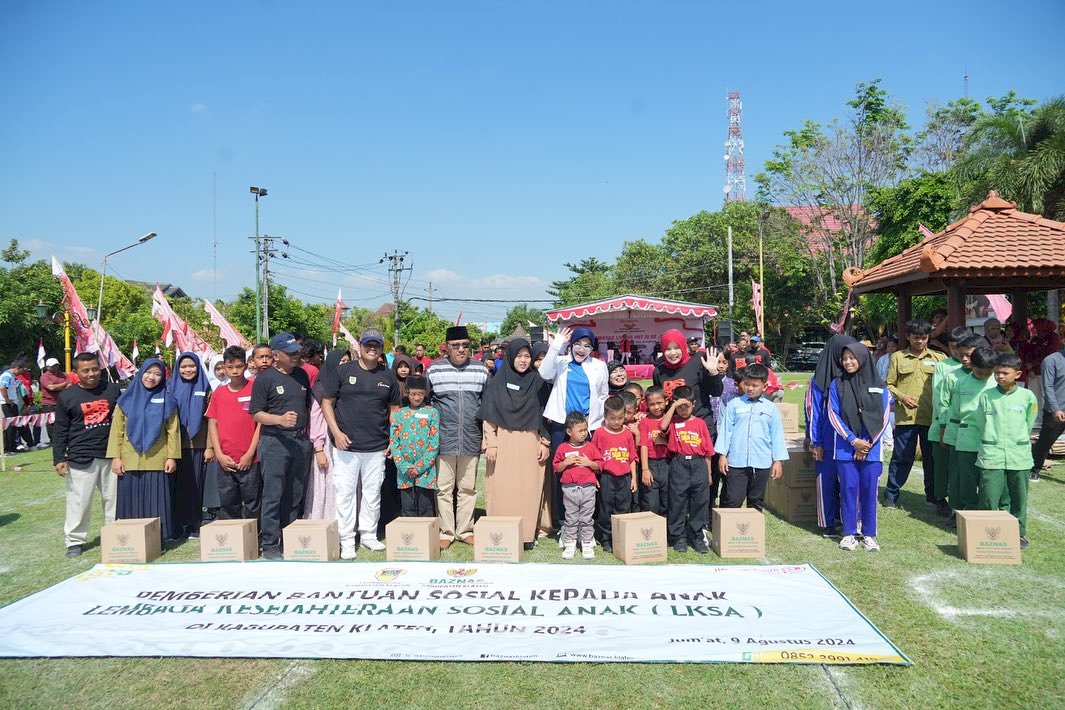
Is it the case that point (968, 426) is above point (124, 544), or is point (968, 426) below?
above

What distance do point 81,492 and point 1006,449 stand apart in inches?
299

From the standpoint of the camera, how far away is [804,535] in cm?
583

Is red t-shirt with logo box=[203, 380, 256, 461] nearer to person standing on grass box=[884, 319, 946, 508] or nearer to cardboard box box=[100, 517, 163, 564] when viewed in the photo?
cardboard box box=[100, 517, 163, 564]

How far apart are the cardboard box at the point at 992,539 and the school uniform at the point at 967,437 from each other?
0.85 metres

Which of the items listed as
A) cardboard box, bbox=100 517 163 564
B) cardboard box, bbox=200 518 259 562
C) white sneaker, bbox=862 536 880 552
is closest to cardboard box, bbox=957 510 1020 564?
white sneaker, bbox=862 536 880 552

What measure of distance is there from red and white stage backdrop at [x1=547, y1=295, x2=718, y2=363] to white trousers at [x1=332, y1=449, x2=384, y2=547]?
22.9 m

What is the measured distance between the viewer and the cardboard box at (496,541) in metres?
5.09

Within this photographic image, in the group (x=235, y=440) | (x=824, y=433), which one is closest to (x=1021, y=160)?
(x=824, y=433)

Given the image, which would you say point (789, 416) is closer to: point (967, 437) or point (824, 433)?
point (967, 437)

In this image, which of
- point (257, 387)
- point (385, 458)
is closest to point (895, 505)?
point (385, 458)

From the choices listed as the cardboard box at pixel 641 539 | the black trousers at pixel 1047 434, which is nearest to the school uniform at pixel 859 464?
the cardboard box at pixel 641 539

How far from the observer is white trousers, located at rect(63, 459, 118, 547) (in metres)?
5.63

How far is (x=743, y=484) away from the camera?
561cm

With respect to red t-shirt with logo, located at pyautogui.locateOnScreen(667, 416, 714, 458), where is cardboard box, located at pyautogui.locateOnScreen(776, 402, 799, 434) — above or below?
below
